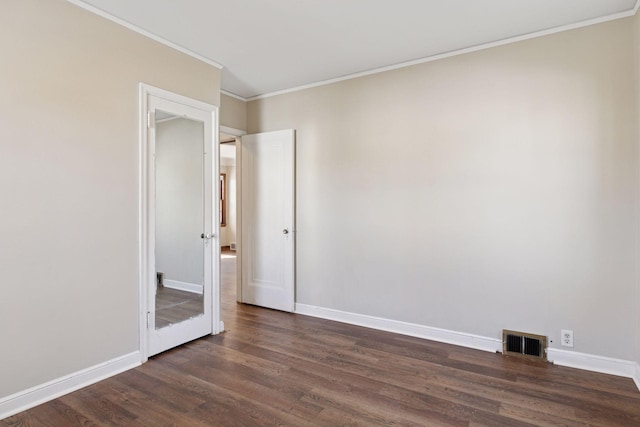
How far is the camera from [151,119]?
2877 millimetres

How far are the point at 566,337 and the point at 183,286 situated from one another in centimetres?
334

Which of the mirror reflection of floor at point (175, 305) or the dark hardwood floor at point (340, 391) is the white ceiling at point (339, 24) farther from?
the dark hardwood floor at point (340, 391)

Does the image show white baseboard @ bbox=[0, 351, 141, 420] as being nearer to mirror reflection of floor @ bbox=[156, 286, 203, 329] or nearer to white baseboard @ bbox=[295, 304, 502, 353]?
mirror reflection of floor @ bbox=[156, 286, 203, 329]

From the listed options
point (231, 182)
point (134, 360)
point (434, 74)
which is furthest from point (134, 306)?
point (231, 182)

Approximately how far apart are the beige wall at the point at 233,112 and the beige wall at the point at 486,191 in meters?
0.83

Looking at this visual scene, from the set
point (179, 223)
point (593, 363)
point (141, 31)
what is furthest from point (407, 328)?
point (141, 31)

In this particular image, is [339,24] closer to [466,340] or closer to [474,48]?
[474,48]

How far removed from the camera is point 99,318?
8.38 feet

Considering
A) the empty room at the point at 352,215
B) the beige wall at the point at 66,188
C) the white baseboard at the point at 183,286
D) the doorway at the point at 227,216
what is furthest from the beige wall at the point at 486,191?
the doorway at the point at 227,216

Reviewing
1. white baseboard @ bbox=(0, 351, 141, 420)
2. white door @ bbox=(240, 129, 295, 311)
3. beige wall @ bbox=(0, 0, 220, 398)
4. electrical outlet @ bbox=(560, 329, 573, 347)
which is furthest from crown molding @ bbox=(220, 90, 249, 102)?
electrical outlet @ bbox=(560, 329, 573, 347)

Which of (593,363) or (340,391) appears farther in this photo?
(593,363)

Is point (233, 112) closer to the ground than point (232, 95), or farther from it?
closer to the ground

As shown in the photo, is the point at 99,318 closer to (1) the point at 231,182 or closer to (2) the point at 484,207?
(2) the point at 484,207

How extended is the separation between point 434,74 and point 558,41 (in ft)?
3.25
